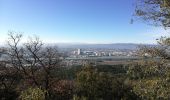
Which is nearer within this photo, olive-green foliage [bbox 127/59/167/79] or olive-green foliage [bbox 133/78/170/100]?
olive-green foliage [bbox 133/78/170/100]

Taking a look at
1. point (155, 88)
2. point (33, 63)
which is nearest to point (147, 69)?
point (155, 88)

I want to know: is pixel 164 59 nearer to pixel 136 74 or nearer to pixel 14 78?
pixel 136 74

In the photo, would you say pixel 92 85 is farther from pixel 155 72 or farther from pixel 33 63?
pixel 155 72

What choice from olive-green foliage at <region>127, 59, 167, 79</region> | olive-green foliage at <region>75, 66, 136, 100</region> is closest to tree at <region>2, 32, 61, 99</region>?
olive-green foliage at <region>75, 66, 136, 100</region>

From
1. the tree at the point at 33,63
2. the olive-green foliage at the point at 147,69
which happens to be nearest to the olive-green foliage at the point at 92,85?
the tree at the point at 33,63

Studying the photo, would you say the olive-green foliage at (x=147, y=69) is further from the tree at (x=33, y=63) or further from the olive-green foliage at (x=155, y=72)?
the tree at (x=33, y=63)

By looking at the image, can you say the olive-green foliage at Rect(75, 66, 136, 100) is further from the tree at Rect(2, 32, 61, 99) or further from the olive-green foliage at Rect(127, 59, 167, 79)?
the olive-green foliage at Rect(127, 59, 167, 79)

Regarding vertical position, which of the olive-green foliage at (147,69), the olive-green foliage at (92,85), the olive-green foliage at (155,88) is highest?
the olive-green foliage at (147,69)

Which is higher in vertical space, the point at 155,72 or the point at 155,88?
the point at 155,72

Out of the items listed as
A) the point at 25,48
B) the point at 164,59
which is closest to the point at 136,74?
the point at 164,59
